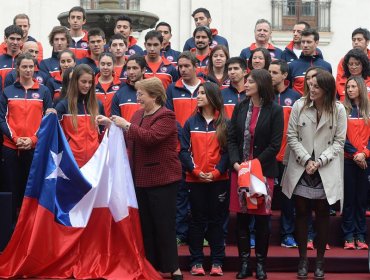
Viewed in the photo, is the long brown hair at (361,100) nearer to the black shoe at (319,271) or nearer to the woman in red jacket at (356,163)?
the woman in red jacket at (356,163)

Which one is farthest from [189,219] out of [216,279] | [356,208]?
[356,208]

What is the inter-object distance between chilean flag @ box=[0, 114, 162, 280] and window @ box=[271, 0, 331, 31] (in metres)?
16.5

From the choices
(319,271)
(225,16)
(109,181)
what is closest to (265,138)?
(319,271)

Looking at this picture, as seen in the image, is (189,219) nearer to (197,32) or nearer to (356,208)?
(356,208)

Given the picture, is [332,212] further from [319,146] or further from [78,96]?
[78,96]

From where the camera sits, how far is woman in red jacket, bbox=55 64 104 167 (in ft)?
38.3

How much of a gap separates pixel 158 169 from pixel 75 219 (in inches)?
39.8

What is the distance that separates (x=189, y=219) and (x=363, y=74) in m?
2.77

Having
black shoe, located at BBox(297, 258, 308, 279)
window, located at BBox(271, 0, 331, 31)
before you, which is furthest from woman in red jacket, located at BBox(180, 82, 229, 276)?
window, located at BBox(271, 0, 331, 31)

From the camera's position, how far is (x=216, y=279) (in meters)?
11.3

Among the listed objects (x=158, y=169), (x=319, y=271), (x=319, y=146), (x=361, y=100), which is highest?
(x=361, y=100)

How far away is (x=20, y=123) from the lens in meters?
12.2

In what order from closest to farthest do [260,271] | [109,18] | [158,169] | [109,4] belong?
[158,169], [260,271], [109,18], [109,4]

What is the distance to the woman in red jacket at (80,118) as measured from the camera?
38.3 feet
